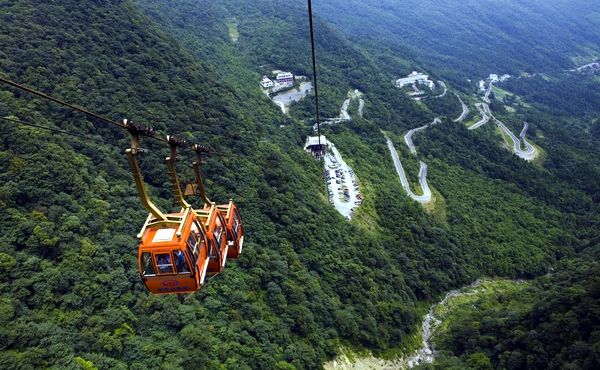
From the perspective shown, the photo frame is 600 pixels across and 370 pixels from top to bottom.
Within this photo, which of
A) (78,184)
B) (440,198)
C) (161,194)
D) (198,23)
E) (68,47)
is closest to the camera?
(78,184)

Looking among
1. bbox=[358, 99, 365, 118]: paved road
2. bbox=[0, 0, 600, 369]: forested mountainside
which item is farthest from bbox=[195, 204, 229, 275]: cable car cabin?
bbox=[358, 99, 365, 118]: paved road

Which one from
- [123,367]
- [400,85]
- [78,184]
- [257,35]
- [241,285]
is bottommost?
[400,85]

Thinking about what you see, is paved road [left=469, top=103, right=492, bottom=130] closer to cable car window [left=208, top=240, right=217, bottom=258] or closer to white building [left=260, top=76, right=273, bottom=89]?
white building [left=260, top=76, right=273, bottom=89]

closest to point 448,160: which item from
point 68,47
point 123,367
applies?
point 68,47

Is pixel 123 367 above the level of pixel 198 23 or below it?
above

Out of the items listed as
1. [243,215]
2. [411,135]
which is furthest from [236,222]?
[411,135]

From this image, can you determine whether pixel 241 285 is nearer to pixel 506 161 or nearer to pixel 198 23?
pixel 506 161

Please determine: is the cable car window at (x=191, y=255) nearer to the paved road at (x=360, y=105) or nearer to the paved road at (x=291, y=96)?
the paved road at (x=291, y=96)

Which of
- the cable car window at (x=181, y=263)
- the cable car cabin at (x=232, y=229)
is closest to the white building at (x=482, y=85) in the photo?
the cable car cabin at (x=232, y=229)
